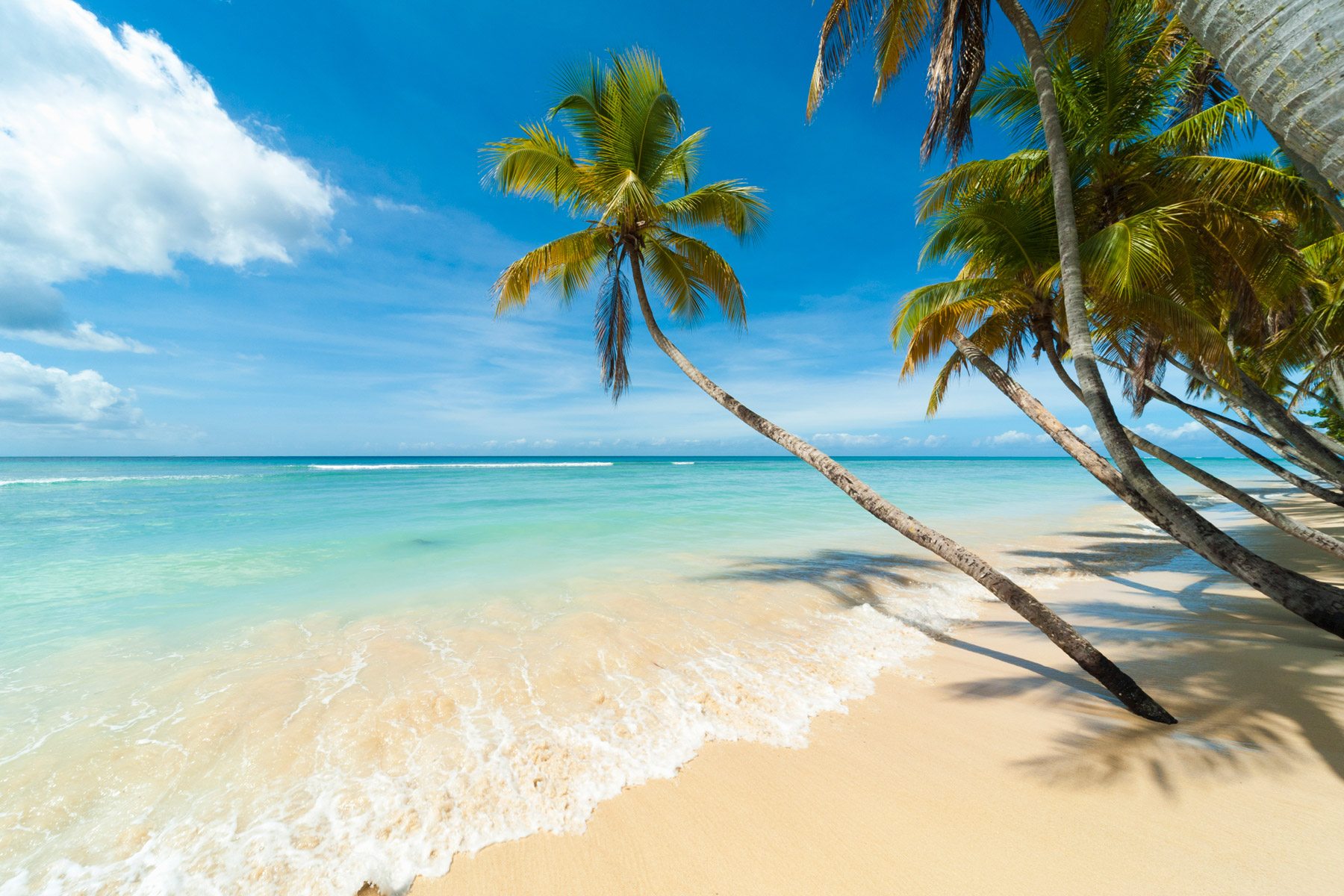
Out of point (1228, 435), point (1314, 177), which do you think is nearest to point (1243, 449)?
point (1228, 435)

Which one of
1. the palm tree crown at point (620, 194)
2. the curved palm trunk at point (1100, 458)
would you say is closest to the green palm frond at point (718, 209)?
the palm tree crown at point (620, 194)

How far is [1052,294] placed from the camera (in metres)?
6.67

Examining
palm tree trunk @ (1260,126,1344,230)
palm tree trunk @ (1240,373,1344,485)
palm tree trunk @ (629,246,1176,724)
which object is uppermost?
palm tree trunk @ (1260,126,1344,230)

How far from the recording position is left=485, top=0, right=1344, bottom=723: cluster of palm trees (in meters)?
4.49

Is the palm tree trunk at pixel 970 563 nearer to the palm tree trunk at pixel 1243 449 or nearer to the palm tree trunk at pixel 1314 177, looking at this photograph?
the palm tree trunk at pixel 1314 177

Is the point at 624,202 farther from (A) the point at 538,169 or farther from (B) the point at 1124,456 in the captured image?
(B) the point at 1124,456

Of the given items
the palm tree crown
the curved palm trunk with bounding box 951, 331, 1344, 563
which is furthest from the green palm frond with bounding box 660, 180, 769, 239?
the curved palm trunk with bounding box 951, 331, 1344, 563

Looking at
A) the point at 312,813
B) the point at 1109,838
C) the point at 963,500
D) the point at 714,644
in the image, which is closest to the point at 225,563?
the point at 312,813

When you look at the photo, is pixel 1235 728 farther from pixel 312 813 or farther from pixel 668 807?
pixel 312 813

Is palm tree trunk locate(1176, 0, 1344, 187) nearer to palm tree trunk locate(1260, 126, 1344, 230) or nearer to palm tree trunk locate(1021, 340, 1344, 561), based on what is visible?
palm tree trunk locate(1260, 126, 1344, 230)

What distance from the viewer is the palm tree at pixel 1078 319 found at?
3.99 metres

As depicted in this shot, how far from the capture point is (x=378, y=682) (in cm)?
390

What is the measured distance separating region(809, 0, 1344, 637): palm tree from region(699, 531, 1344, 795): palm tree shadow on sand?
551mm

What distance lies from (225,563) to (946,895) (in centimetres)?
1078
